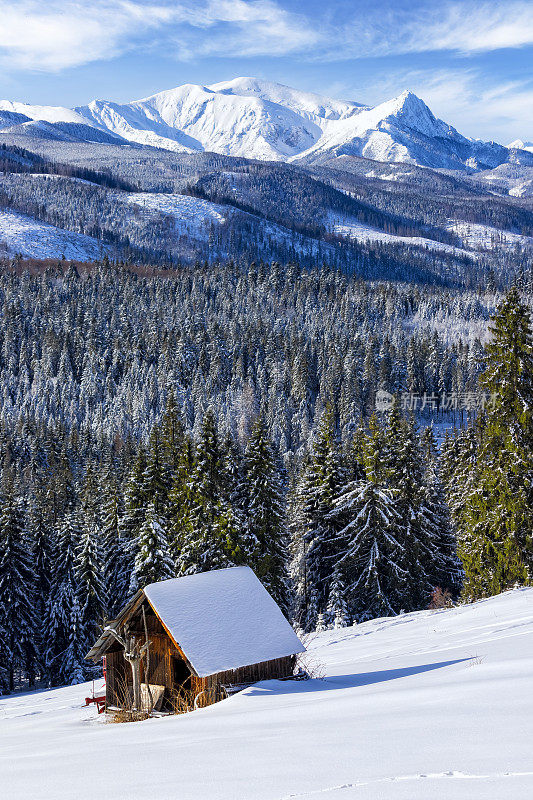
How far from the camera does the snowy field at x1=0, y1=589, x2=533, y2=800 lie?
5355 millimetres

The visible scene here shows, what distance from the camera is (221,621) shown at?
653 inches

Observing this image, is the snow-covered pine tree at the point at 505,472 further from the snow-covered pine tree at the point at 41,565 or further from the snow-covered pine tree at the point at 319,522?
the snow-covered pine tree at the point at 41,565

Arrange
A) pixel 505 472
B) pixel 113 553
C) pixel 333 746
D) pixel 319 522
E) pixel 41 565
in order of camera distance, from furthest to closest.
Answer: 1. pixel 41 565
2. pixel 113 553
3. pixel 319 522
4. pixel 505 472
5. pixel 333 746

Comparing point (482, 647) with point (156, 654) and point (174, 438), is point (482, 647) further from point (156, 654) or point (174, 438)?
point (174, 438)

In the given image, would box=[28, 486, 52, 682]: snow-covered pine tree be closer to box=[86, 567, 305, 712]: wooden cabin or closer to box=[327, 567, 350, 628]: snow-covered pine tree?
box=[327, 567, 350, 628]: snow-covered pine tree

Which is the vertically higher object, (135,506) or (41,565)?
(135,506)

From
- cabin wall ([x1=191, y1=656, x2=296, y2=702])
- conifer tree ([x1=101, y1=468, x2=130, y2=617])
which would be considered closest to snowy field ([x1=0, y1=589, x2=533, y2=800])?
cabin wall ([x1=191, y1=656, x2=296, y2=702])

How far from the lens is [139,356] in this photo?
6501 inches

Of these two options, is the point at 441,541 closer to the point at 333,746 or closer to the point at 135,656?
the point at 135,656

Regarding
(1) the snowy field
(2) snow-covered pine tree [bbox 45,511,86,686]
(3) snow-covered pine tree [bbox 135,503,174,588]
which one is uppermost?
(1) the snowy field

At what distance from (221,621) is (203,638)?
805 millimetres

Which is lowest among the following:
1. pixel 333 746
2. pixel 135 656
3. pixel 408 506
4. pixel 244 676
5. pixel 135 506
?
pixel 135 506

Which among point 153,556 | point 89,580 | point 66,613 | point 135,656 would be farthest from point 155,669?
point 66,613

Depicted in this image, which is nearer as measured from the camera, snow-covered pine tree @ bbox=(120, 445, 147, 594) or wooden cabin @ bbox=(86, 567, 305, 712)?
wooden cabin @ bbox=(86, 567, 305, 712)
